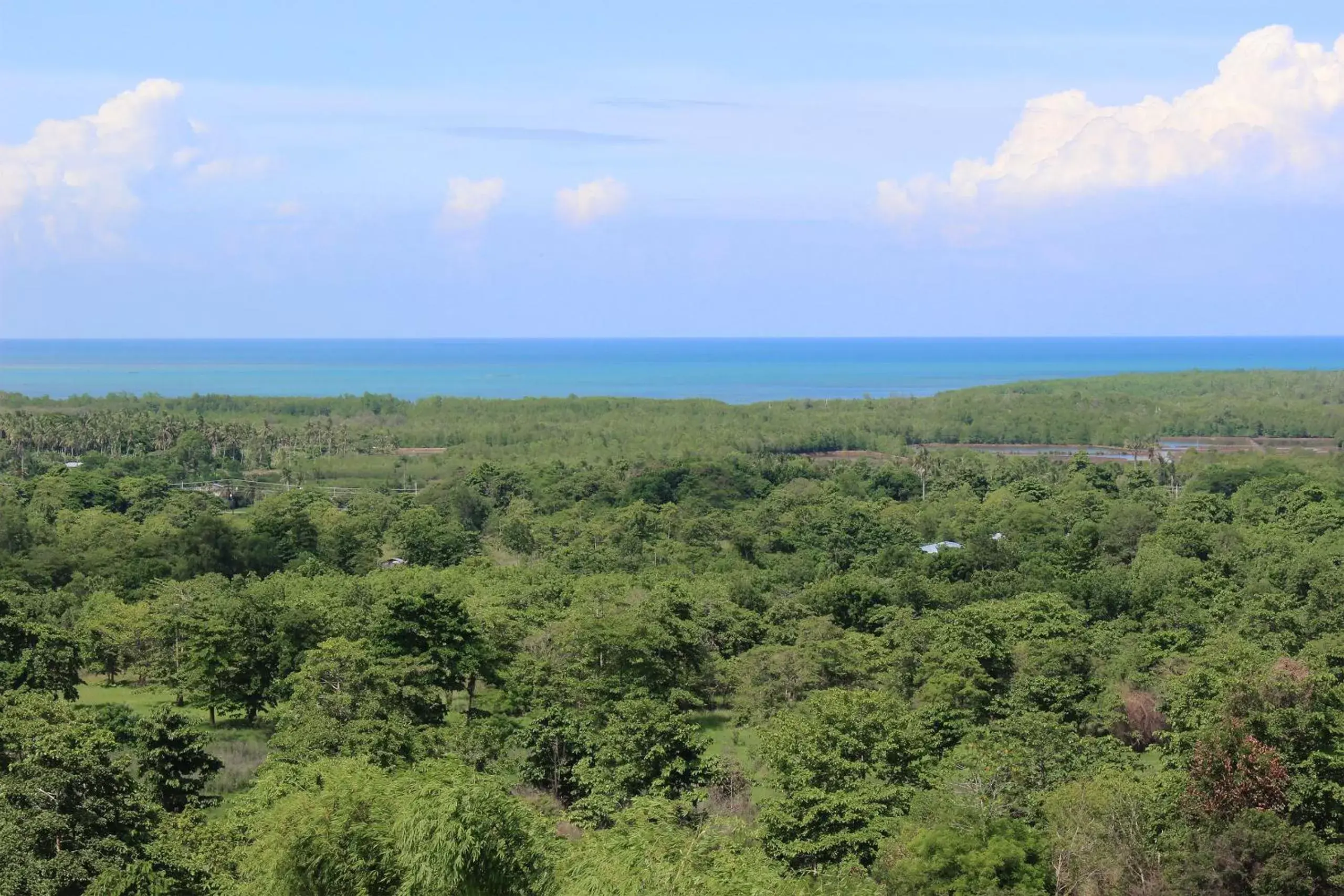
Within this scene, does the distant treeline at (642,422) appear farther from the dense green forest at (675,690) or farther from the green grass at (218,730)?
the green grass at (218,730)

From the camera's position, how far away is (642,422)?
94.2 metres

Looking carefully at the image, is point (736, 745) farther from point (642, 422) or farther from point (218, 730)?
point (642, 422)

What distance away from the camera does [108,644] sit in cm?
3400

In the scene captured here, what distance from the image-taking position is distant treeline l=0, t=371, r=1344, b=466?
80.3 m

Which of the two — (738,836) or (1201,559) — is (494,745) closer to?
(738,836)

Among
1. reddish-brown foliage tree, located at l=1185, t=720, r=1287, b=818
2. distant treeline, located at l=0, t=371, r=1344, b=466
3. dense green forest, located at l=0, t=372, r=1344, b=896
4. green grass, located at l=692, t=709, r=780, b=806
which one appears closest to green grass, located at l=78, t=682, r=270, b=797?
dense green forest, located at l=0, t=372, r=1344, b=896

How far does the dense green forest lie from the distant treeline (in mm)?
18244

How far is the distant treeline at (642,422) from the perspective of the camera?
80312 millimetres

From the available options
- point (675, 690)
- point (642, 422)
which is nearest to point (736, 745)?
point (675, 690)

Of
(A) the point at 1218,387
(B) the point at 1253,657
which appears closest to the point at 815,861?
(B) the point at 1253,657

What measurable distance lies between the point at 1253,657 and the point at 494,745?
1462 centimetres

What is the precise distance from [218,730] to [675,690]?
10.6m

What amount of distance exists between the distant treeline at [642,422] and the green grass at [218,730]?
4327 centimetres

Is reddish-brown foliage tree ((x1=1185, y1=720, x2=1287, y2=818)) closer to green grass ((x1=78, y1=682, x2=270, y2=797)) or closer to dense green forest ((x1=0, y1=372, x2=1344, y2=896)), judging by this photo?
dense green forest ((x1=0, y1=372, x2=1344, y2=896))
